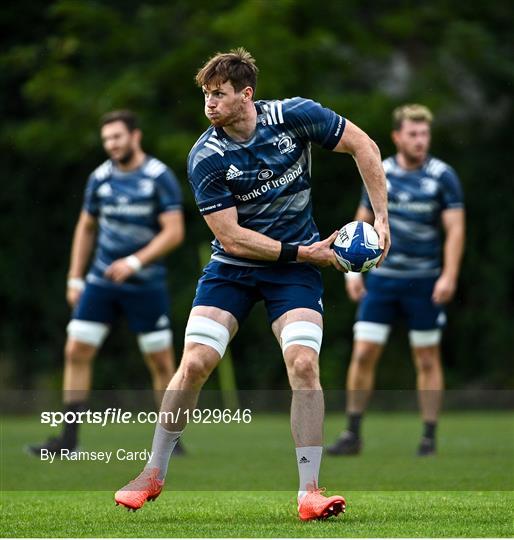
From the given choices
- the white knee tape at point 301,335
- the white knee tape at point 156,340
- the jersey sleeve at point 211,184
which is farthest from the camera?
the white knee tape at point 156,340

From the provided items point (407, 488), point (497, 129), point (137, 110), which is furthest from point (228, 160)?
point (497, 129)

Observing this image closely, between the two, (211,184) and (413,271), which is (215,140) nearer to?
(211,184)

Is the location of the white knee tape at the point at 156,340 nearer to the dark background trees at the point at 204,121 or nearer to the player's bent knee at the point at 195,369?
the player's bent knee at the point at 195,369

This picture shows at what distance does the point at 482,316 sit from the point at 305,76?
4.08 m

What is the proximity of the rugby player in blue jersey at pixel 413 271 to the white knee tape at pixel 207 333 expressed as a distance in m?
3.62

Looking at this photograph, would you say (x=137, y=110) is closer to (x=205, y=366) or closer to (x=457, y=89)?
(x=457, y=89)

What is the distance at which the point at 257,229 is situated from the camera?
20.2 ft

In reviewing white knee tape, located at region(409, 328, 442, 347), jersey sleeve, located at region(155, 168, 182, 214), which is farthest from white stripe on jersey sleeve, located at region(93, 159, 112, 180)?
white knee tape, located at region(409, 328, 442, 347)

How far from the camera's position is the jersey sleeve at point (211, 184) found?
6.00 m

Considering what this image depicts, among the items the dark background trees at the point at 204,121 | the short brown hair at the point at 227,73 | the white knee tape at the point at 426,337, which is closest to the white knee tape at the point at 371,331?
the white knee tape at the point at 426,337

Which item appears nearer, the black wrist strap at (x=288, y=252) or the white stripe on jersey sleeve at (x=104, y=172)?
the black wrist strap at (x=288, y=252)

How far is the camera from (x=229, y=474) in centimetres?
810
